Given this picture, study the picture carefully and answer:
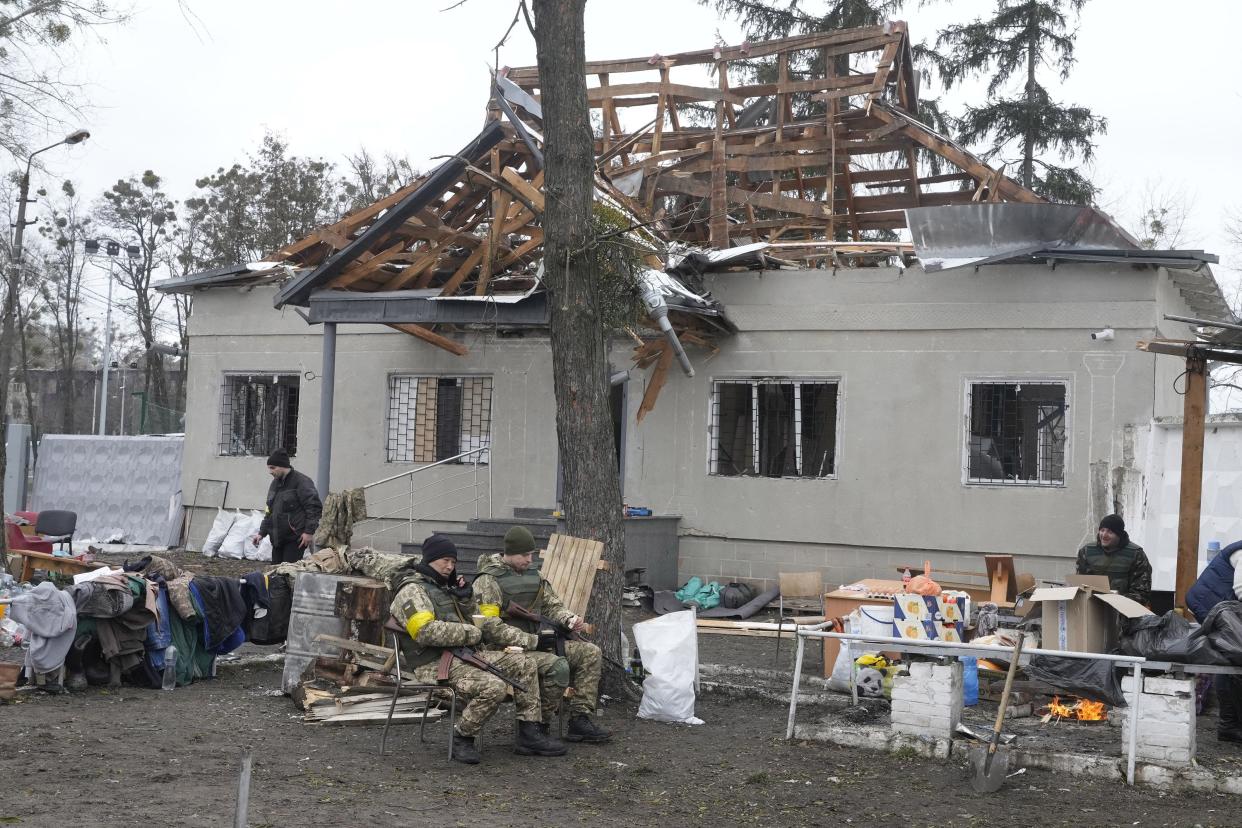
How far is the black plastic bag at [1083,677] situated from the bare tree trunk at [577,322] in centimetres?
282

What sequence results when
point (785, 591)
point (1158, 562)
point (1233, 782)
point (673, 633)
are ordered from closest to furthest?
point (1233, 782)
point (673, 633)
point (785, 591)
point (1158, 562)

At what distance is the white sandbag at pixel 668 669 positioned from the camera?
26.6 ft

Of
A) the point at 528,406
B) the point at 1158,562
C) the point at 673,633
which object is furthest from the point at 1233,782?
the point at 528,406

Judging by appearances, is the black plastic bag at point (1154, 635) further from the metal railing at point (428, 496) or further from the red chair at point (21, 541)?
the red chair at point (21, 541)

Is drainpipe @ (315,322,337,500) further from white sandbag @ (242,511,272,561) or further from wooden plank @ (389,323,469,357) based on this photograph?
white sandbag @ (242,511,272,561)

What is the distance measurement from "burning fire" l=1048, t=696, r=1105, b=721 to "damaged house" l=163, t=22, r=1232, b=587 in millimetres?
4827

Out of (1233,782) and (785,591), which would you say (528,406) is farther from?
(1233,782)

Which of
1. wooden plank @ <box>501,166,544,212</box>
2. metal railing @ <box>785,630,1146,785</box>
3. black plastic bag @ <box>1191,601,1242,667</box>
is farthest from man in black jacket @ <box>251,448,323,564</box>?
black plastic bag @ <box>1191,601,1242,667</box>

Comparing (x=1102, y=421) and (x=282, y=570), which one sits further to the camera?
(x=1102, y=421)

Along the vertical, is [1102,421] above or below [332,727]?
above

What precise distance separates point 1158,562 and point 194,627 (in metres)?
8.99

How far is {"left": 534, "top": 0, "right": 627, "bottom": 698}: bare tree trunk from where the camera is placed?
28.4 ft

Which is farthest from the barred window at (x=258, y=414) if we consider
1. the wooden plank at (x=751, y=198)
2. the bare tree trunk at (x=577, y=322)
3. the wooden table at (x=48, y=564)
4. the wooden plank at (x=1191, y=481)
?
the wooden plank at (x=1191, y=481)

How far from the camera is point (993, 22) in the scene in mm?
25469
